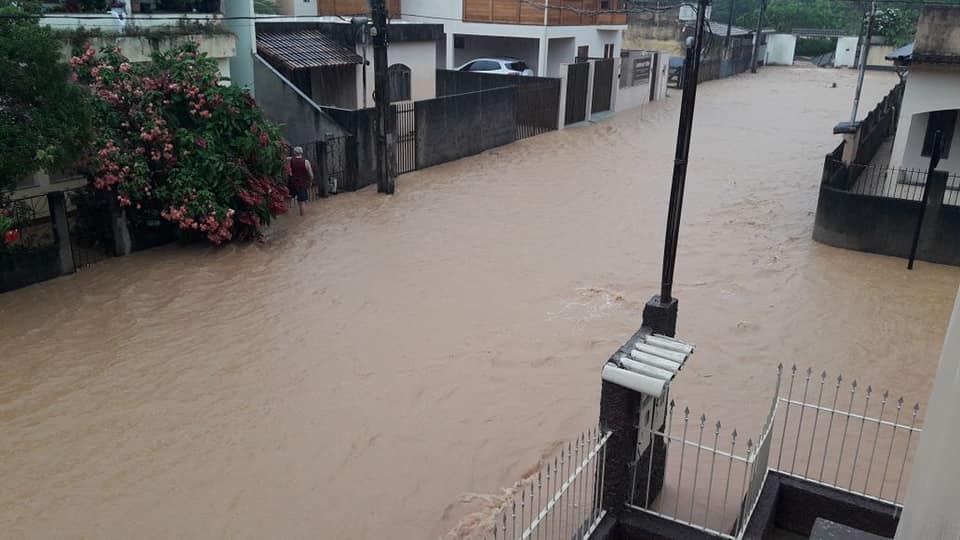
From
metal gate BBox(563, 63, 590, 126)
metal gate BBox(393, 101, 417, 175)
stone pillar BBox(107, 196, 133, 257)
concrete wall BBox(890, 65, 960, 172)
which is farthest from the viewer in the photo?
metal gate BBox(563, 63, 590, 126)

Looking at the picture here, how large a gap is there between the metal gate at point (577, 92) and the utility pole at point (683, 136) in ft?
61.8

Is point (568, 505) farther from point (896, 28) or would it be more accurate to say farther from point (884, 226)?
point (896, 28)

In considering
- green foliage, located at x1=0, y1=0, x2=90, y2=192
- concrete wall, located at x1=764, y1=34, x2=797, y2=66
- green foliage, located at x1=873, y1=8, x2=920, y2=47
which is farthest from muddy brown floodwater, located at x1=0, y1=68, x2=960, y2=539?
concrete wall, located at x1=764, y1=34, x2=797, y2=66

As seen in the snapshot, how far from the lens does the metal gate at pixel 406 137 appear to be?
17.7 m

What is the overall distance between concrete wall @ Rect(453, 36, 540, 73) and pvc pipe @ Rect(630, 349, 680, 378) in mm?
25516

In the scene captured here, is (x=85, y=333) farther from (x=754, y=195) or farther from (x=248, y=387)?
(x=754, y=195)

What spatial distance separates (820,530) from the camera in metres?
4.92

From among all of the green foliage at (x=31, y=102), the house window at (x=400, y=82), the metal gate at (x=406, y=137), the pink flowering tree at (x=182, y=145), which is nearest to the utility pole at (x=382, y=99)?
the metal gate at (x=406, y=137)

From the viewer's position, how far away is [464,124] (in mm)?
19812

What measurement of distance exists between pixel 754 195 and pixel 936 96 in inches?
156

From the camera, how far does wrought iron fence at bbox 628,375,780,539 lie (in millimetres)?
5609

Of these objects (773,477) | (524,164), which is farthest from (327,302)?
(524,164)

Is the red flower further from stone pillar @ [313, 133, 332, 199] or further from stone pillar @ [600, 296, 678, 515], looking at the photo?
stone pillar @ [600, 296, 678, 515]

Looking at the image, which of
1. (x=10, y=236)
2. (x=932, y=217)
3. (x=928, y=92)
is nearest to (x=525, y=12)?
(x=928, y=92)
